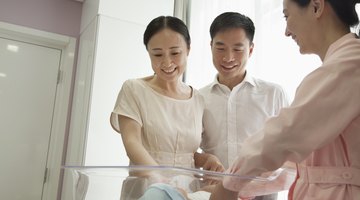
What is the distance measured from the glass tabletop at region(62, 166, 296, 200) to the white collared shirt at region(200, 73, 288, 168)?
460 mm

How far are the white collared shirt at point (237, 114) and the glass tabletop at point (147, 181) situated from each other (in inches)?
18.1

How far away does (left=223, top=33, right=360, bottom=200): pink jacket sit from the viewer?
0.54 metres

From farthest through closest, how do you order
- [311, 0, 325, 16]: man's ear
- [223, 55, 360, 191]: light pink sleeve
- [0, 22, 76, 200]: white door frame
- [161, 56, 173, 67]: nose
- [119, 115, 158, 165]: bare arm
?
[0, 22, 76, 200]: white door frame, [161, 56, 173, 67]: nose, [119, 115, 158, 165]: bare arm, [311, 0, 325, 16]: man's ear, [223, 55, 360, 191]: light pink sleeve

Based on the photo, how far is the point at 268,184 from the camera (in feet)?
2.10

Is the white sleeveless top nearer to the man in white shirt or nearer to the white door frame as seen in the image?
the man in white shirt

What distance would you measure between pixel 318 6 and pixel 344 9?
1.9 inches

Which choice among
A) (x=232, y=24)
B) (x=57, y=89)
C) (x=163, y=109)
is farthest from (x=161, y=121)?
(x=57, y=89)

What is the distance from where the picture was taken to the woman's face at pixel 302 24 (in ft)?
2.18

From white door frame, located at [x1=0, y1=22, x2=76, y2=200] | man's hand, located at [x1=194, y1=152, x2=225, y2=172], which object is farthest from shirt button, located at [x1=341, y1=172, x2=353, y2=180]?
white door frame, located at [x1=0, y1=22, x2=76, y2=200]

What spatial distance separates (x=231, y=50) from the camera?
1067 mm

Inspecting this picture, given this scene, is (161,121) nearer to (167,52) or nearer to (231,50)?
(167,52)

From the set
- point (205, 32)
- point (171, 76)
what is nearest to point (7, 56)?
point (205, 32)

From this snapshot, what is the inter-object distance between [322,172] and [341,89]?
0.15m

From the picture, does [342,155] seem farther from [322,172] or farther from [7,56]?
[7,56]
